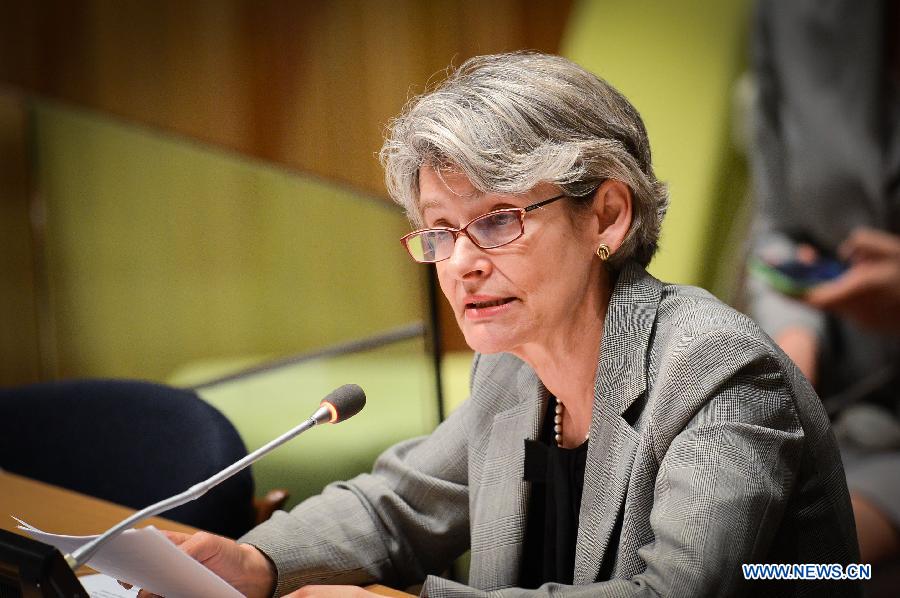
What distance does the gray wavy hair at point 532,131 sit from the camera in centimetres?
132

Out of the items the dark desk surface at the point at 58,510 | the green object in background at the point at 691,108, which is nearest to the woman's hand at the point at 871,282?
the green object in background at the point at 691,108

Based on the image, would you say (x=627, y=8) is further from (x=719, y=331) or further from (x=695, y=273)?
(x=719, y=331)

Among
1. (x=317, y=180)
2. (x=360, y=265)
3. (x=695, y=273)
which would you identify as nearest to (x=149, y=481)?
(x=360, y=265)

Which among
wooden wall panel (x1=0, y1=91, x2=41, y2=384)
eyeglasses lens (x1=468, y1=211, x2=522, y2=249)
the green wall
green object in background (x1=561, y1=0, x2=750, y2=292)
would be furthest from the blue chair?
wooden wall panel (x1=0, y1=91, x2=41, y2=384)

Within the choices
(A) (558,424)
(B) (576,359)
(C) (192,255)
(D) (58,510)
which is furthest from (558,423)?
(C) (192,255)

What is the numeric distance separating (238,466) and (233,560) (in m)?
0.25

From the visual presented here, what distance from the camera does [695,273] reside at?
1.81 meters

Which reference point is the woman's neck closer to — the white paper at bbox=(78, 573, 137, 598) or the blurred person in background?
the blurred person in background

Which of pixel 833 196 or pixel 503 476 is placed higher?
pixel 833 196

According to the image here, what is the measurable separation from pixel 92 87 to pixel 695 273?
241cm

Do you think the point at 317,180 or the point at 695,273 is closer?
the point at 695,273

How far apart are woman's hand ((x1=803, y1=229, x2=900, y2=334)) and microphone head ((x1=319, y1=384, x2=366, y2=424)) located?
2.49 feet

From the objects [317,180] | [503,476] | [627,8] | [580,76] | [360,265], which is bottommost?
[503,476]

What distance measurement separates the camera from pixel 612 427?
1.34 m
